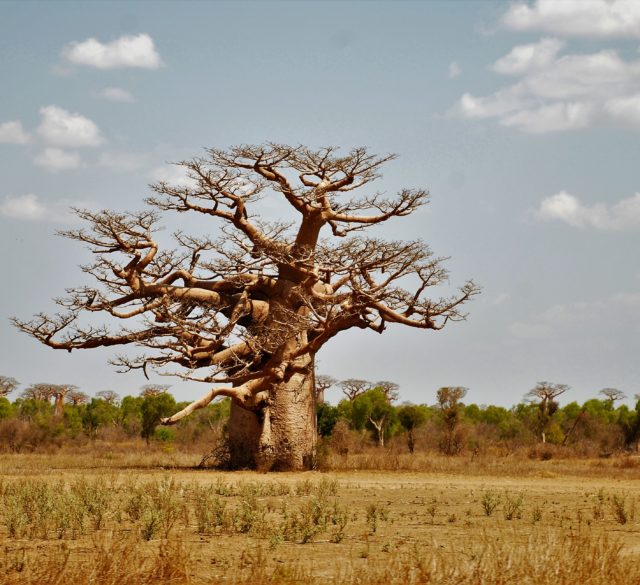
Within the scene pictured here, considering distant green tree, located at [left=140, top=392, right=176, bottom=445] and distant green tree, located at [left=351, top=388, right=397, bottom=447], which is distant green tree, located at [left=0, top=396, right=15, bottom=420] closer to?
distant green tree, located at [left=140, top=392, right=176, bottom=445]

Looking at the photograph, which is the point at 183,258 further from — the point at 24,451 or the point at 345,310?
the point at 24,451

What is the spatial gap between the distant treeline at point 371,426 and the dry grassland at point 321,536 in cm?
1522

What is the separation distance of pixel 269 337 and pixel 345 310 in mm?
1871

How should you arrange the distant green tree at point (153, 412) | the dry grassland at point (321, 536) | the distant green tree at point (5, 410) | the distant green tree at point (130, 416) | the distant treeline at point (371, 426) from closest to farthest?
1. the dry grassland at point (321, 536)
2. the distant treeline at point (371, 426)
3. the distant green tree at point (153, 412)
4. the distant green tree at point (130, 416)
5. the distant green tree at point (5, 410)

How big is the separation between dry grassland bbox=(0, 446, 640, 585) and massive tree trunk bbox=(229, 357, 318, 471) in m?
3.69

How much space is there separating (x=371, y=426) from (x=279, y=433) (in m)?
23.2

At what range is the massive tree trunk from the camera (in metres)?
22.4

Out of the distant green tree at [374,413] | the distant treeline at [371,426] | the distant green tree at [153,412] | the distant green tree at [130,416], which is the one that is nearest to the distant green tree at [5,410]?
the distant treeline at [371,426]

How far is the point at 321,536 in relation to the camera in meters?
9.81

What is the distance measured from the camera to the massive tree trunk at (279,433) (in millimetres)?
22359

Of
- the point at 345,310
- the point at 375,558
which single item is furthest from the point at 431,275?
the point at 375,558

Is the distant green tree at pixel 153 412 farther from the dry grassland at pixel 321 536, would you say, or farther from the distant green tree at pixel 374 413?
the dry grassland at pixel 321 536

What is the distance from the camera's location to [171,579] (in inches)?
280

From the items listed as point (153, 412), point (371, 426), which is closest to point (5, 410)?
point (153, 412)
